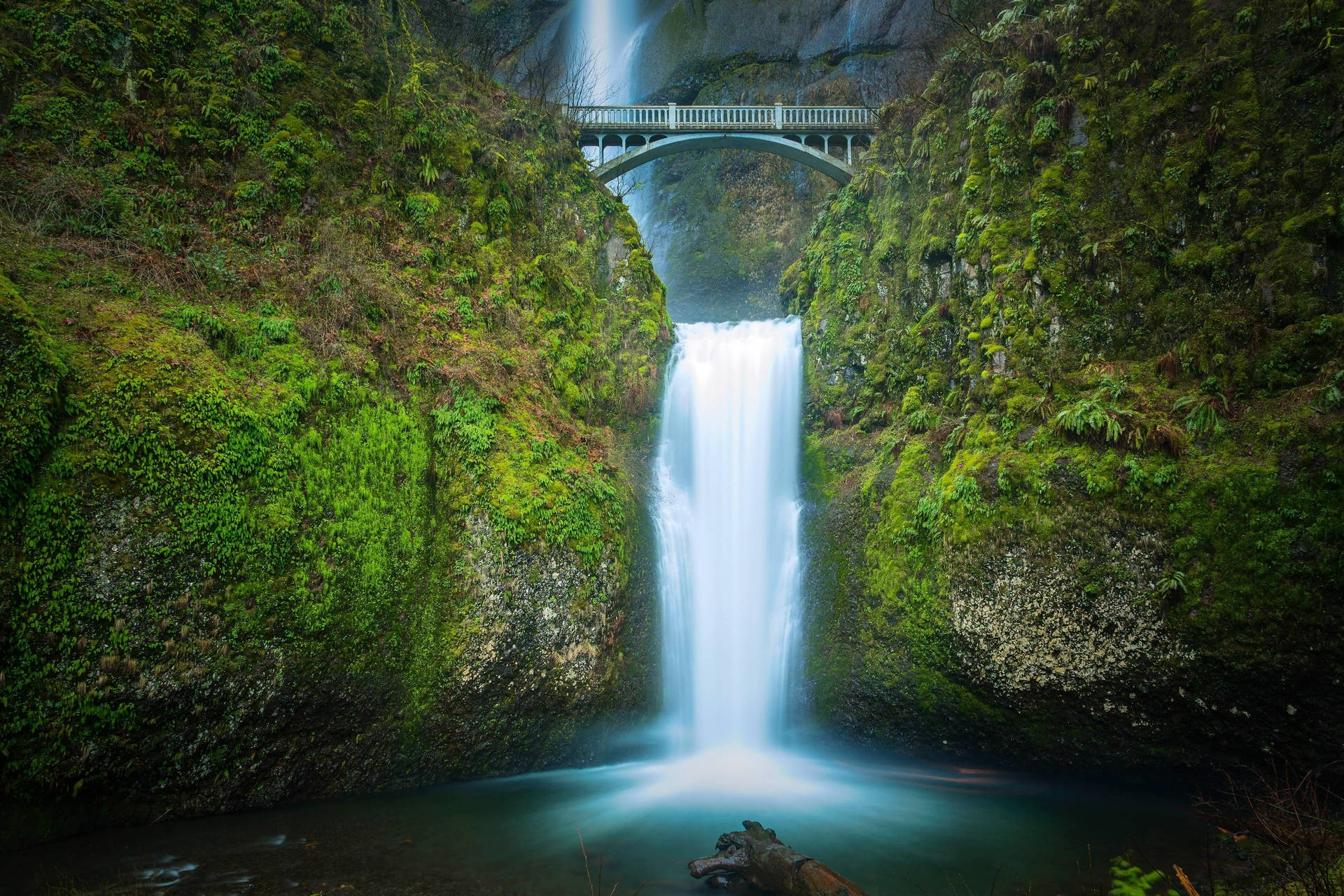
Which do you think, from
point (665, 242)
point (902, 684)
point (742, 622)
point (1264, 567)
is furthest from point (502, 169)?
point (665, 242)

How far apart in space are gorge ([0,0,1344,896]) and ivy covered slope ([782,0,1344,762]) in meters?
0.06

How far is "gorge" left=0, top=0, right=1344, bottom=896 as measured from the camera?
6.72m

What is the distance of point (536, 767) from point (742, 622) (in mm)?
4333

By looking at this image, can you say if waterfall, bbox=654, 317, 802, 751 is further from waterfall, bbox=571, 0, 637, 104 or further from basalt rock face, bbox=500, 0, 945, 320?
waterfall, bbox=571, 0, 637, 104

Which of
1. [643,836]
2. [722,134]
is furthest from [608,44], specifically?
[643,836]

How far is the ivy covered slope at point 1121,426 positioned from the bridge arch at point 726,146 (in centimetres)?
731

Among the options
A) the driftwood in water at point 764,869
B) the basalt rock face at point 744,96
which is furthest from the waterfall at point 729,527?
the basalt rock face at point 744,96

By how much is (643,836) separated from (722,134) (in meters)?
18.4

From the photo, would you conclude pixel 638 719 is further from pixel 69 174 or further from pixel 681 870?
pixel 69 174

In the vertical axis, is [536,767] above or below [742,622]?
below

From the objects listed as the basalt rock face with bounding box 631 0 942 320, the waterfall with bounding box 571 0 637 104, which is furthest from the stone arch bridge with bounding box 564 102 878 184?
the waterfall with bounding box 571 0 637 104

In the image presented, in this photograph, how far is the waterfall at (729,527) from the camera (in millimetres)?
11289

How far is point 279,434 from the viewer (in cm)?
811

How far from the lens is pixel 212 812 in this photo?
23.4 ft
